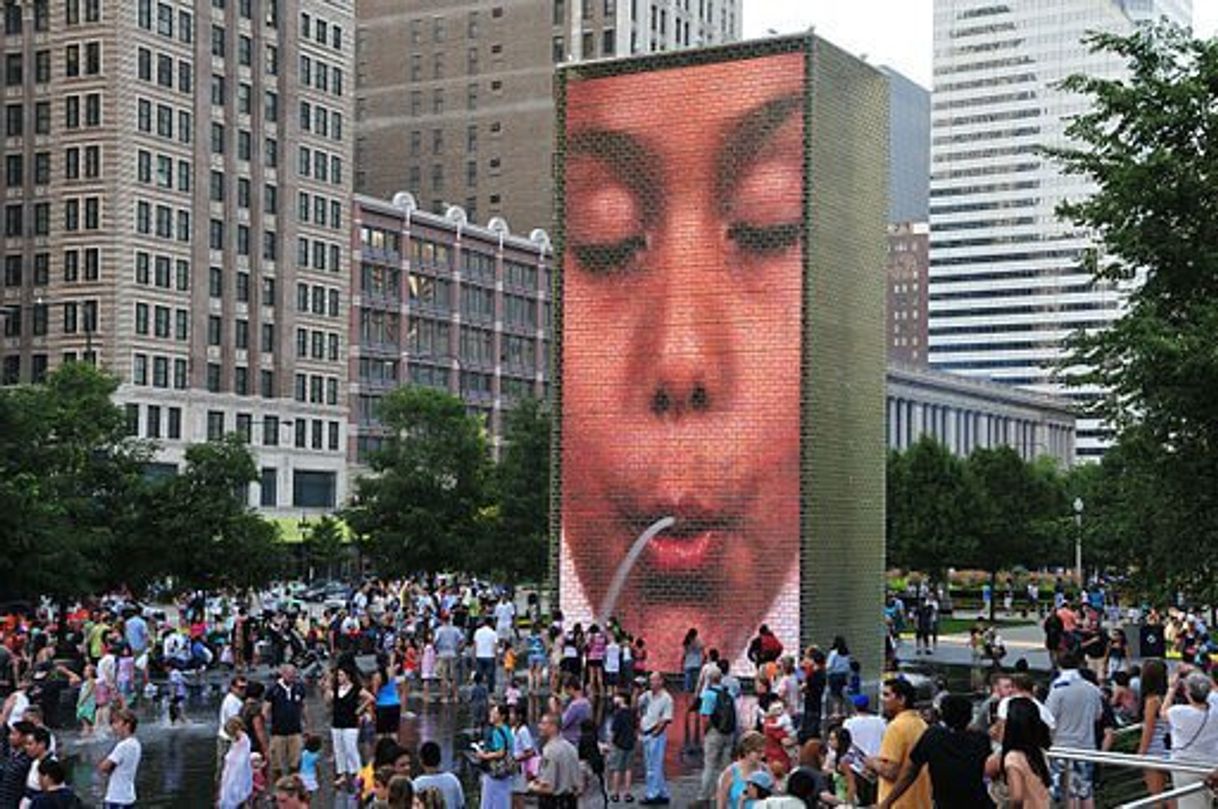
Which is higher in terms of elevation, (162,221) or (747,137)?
(162,221)

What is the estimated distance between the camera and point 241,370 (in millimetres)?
93812

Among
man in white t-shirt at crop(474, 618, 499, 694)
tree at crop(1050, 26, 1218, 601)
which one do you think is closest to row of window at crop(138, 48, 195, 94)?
man in white t-shirt at crop(474, 618, 499, 694)

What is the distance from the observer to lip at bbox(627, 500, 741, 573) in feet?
122

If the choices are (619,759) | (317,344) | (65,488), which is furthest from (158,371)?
(619,759)

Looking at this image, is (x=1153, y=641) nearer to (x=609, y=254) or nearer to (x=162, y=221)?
(x=609, y=254)

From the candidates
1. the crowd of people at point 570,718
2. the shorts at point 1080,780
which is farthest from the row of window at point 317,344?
the shorts at point 1080,780

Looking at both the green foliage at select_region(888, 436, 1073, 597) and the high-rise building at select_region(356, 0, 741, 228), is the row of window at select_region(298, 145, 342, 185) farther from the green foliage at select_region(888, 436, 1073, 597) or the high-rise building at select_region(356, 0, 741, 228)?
the green foliage at select_region(888, 436, 1073, 597)

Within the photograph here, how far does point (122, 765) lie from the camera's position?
677 inches

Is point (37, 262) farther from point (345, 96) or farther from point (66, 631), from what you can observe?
point (66, 631)

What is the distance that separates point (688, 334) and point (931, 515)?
40.0 m

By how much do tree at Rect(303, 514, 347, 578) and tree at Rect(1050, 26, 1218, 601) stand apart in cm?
5693

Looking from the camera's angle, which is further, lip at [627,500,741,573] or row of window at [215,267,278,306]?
row of window at [215,267,278,306]

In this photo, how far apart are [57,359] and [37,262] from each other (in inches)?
230

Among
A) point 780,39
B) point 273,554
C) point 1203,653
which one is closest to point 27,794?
point 1203,653
